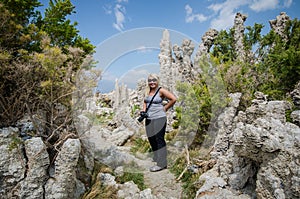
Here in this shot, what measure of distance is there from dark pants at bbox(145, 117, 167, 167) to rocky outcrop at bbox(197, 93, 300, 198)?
0.96 metres

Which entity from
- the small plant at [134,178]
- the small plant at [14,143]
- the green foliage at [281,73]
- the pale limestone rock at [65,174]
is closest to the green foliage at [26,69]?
the small plant at [14,143]

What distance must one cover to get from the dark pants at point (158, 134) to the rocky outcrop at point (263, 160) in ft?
3.15

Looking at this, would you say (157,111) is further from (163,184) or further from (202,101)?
(202,101)

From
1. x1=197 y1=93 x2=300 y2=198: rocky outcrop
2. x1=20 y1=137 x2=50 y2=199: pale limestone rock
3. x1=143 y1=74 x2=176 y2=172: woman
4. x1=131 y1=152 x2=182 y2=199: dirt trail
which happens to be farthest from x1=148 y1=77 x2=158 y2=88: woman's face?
x1=20 y1=137 x2=50 y2=199: pale limestone rock

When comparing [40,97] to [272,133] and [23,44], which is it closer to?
[23,44]

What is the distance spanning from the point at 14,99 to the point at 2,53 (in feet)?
3.35

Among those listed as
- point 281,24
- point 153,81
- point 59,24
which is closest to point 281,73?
point 153,81

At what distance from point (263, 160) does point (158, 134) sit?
6.06 ft

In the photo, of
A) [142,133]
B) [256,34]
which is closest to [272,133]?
[142,133]

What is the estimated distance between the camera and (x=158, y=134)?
12.8 feet

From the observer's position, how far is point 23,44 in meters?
4.24

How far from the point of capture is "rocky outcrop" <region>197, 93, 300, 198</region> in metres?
2.55

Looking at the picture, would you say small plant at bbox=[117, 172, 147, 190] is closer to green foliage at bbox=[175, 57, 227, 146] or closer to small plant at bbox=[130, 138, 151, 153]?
small plant at bbox=[130, 138, 151, 153]

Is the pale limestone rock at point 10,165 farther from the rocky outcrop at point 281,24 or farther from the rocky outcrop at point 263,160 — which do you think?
the rocky outcrop at point 281,24
